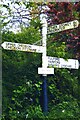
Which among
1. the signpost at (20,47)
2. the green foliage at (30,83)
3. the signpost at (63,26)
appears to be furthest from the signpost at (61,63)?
the signpost at (63,26)

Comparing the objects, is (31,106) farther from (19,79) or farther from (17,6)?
(17,6)

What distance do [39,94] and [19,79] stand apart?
1.22 ft

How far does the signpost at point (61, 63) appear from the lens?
5.08 meters

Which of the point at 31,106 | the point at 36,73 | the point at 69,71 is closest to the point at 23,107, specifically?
the point at 31,106

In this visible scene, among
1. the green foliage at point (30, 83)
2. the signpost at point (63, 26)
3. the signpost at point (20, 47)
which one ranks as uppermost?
the signpost at point (63, 26)

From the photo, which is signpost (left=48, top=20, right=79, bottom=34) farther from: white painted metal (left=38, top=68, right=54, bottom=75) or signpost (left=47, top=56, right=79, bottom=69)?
white painted metal (left=38, top=68, right=54, bottom=75)

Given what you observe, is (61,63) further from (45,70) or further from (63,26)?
(63,26)

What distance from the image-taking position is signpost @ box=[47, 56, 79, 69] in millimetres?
5082

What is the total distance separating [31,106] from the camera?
16.9ft

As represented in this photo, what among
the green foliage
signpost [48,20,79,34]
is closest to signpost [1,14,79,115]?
signpost [48,20,79,34]

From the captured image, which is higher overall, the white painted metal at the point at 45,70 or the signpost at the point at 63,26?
the signpost at the point at 63,26

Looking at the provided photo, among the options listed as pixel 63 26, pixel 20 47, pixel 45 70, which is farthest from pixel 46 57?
pixel 63 26

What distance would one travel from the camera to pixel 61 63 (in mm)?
5180

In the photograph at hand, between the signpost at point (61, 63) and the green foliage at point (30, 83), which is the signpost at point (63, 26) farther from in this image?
the signpost at point (61, 63)
